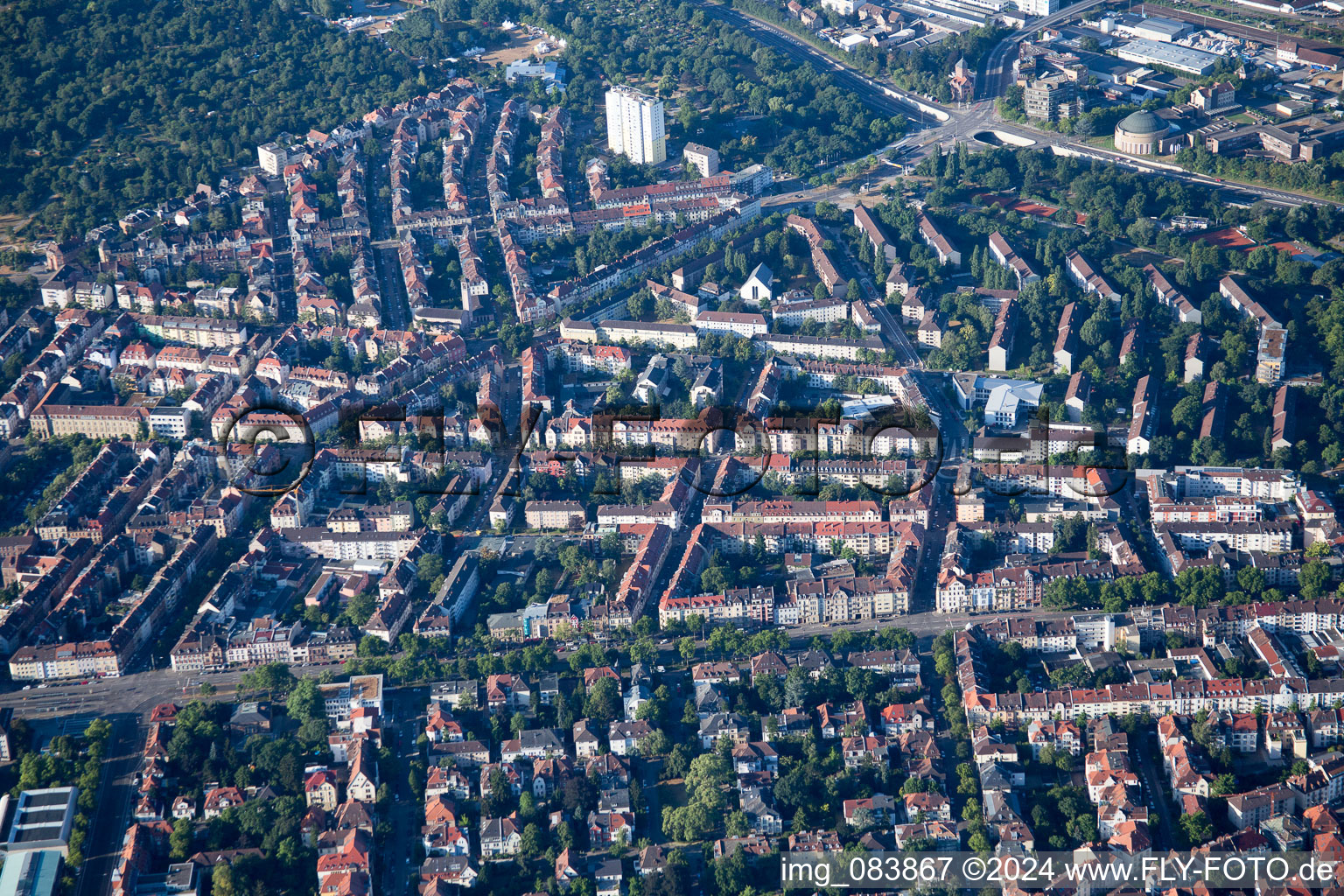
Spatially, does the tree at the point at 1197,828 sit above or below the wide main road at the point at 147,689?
above

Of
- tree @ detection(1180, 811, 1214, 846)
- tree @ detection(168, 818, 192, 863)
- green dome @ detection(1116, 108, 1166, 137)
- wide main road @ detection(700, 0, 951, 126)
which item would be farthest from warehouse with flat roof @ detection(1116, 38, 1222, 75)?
tree @ detection(168, 818, 192, 863)

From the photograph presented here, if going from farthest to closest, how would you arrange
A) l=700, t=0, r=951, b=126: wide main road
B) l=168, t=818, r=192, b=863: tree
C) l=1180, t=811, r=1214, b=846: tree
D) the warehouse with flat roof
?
the warehouse with flat roof, l=700, t=0, r=951, b=126: wide main road, l=168, t=818, r=192, b=863: tree, l=1180, t=811, r=1214, b=846: tree

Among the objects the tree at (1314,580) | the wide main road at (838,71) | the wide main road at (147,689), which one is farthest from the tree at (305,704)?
the wide main road at (838,71)

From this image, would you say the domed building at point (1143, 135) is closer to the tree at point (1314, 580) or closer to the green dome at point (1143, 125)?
the green dome at point (1143, 125)

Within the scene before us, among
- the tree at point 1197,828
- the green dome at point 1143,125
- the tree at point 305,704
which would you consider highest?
the green dome at point 1143,125

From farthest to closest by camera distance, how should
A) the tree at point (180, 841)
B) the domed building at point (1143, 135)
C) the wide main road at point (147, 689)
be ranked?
the domed building at point (1143, 135)
the wide main road at point (147, 689)
the tree at point (180, 841)

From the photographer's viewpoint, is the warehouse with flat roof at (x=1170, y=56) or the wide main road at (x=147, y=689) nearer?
the wide main road at (x=147, y=689)

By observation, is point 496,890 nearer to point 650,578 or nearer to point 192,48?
point 650,578

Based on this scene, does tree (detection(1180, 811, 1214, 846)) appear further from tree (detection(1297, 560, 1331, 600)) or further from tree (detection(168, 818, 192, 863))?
tree (detection(168, 818, 192, 863))

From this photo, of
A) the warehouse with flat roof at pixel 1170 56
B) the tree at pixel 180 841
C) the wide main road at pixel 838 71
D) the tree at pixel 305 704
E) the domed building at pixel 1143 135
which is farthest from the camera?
the warehouse with flat roof at pixel 1170 56

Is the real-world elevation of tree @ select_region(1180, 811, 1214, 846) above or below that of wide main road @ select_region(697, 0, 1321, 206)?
above
